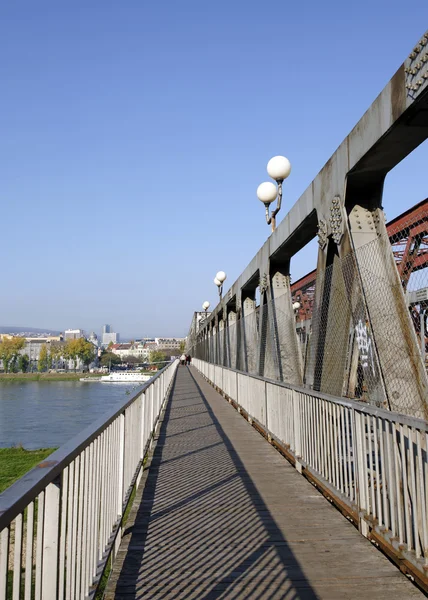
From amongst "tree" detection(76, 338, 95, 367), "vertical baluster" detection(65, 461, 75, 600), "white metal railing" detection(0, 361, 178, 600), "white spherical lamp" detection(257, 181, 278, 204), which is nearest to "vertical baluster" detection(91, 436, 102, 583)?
"white metal railing" detection(0, 361, 178, 600)

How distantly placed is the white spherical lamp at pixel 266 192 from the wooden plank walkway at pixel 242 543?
19.0 ft

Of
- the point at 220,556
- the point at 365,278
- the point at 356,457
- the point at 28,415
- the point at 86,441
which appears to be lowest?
the point at 28,415

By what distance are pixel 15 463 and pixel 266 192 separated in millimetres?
12979

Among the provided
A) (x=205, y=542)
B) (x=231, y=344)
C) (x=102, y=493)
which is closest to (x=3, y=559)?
→ (x=102, y=493)

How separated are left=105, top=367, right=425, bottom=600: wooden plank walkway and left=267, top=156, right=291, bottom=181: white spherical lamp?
544 centimetres

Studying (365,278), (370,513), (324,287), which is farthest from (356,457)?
(324,287)

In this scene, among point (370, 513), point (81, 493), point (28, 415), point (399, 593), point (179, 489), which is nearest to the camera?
point (81, 493)

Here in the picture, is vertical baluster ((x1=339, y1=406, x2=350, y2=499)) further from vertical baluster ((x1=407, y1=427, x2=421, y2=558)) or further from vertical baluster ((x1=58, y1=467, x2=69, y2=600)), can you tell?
vertical baluster ((x1=58, y1=467, x2=69, y2=600))

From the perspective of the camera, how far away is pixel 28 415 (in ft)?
152

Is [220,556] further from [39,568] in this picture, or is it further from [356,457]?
[39,568]

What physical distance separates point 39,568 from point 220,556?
2.08 metres

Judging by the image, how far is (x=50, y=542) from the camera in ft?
6.67

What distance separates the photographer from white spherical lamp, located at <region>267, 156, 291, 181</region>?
980 cm

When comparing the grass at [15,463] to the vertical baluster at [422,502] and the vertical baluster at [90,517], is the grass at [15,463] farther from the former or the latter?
the vertical baluster at [422,502]
